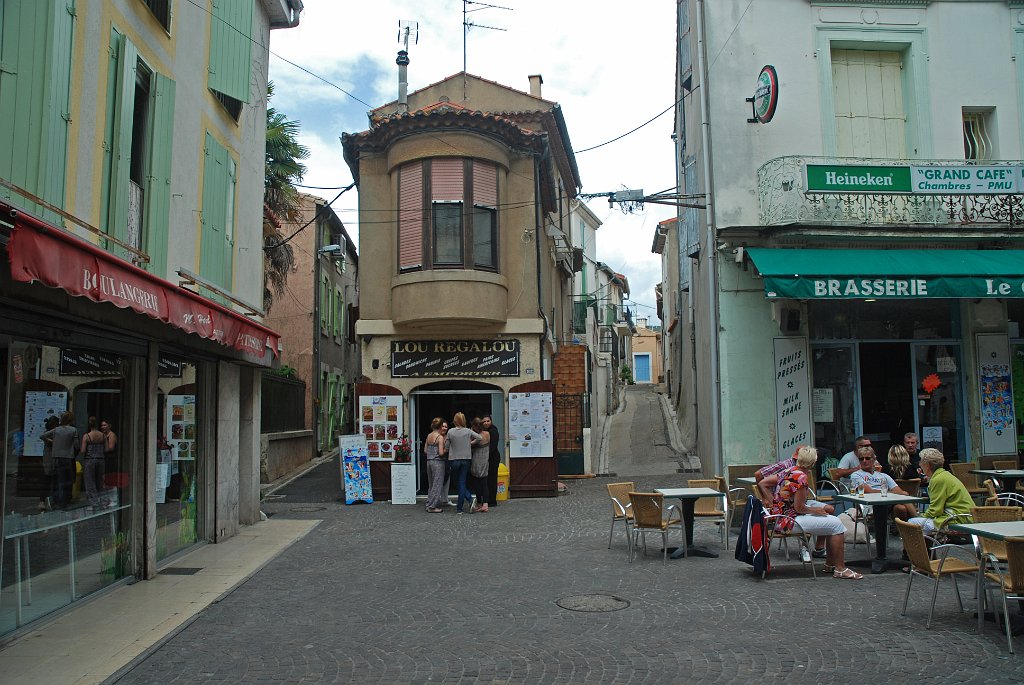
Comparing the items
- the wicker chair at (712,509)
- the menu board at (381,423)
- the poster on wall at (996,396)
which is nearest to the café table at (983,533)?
the wicker chair at (712,509)

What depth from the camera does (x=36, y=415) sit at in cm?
695

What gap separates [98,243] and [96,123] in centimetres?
113

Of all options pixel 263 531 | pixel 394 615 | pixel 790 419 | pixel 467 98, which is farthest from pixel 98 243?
pixel 467 98

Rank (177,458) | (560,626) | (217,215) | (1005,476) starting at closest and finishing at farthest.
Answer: (560,626), (177,458), (1005,476), (217,215)

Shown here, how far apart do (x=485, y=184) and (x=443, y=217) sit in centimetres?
113

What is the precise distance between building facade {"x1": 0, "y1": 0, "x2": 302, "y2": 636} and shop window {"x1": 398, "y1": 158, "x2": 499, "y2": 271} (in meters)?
3.95

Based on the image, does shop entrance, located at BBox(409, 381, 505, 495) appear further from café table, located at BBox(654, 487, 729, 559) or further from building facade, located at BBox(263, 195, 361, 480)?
café table, located at BBox(654, 487, 729, 559)

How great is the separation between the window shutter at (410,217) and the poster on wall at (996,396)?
10.2 m

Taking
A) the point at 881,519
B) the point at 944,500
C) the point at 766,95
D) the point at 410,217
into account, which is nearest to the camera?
the point at 944,500

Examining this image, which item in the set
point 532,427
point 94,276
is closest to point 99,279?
point 94,276

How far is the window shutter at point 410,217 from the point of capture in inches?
646

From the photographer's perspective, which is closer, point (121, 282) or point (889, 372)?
point (121, 282)

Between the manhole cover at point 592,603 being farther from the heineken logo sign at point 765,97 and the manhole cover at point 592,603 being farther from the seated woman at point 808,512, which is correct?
→ the heineken logo sign at point 765,97

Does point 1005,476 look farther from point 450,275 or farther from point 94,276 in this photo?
point 94,276
